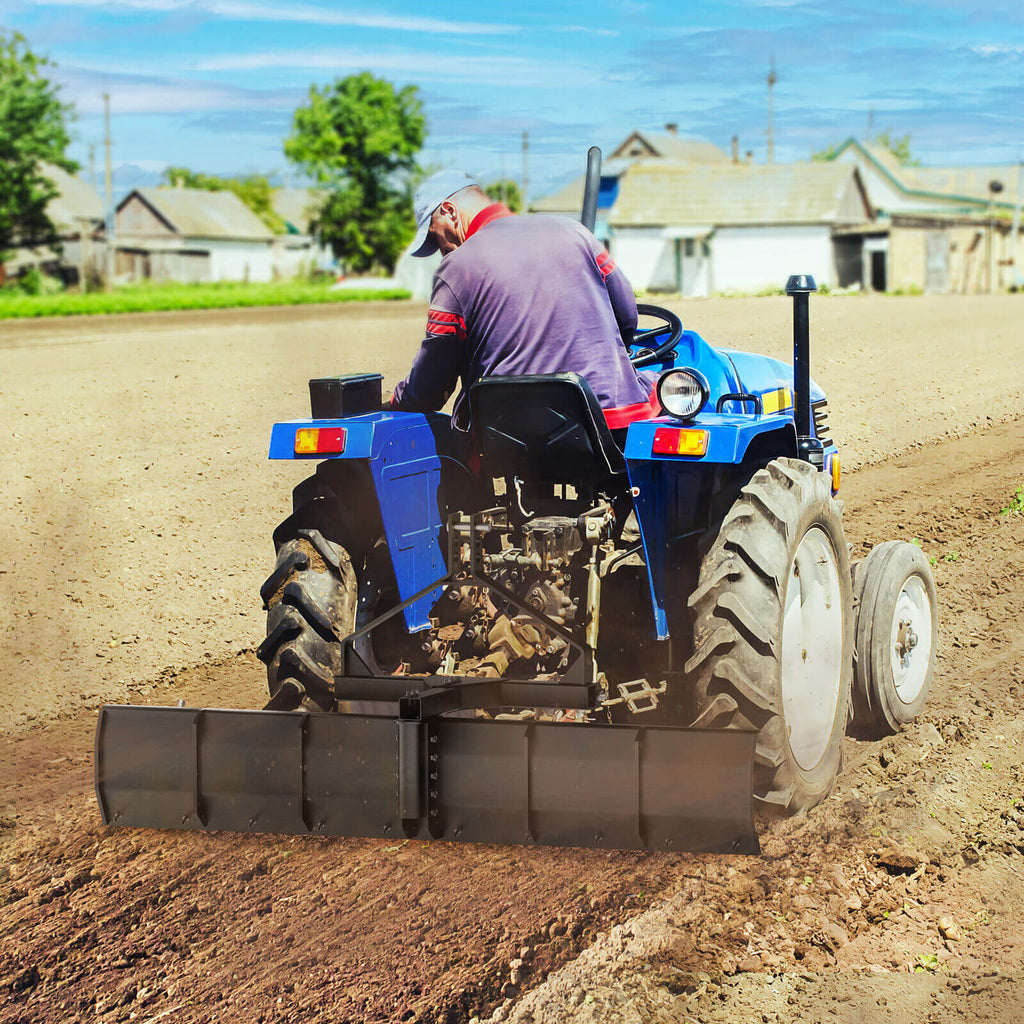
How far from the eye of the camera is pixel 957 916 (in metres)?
3.81

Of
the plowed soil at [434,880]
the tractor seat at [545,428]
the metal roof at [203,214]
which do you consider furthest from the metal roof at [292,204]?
the tractor seat at [545,428]

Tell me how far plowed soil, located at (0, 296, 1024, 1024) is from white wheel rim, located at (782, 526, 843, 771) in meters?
0.30

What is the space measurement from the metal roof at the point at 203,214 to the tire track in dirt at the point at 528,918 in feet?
240

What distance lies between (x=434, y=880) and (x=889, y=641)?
218 centimetres

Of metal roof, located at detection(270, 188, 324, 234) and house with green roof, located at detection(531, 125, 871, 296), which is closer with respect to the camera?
house with green roof, located at detection(531, 125, 871, 296)

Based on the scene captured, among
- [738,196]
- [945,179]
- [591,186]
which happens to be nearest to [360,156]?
[738,196]

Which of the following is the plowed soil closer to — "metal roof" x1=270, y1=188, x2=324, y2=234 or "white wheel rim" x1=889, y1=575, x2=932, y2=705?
"white wheel rim" x1=889, y1=575, x2=932, y2=705

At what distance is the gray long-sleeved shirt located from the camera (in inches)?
165

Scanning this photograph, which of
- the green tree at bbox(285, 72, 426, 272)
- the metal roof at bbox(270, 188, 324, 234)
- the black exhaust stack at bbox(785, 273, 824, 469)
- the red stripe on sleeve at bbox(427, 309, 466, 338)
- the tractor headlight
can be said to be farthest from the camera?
the metal roof at bbox(270, 188, 324, 234)

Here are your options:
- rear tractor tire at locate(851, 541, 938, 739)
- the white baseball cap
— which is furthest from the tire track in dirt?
the white baseball cap

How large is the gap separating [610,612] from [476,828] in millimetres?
994

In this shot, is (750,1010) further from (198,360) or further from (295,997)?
(198,360)

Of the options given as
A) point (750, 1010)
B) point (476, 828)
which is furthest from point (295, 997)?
point (750, 1010)

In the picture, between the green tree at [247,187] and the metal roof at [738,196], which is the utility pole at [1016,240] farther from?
the green tree at [247,187]
